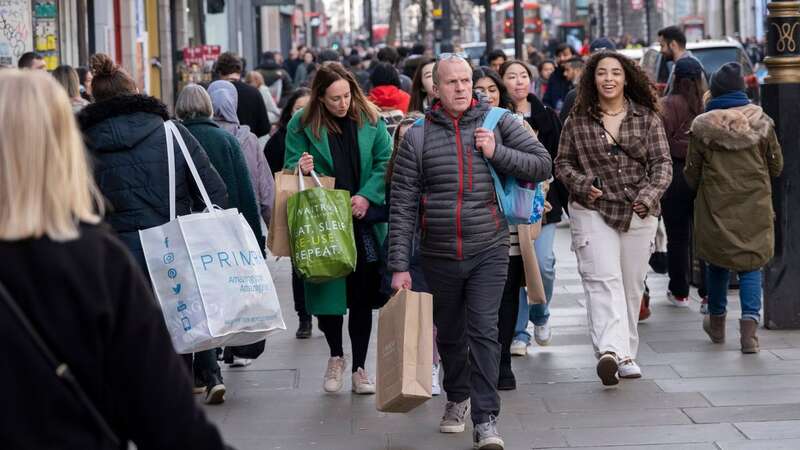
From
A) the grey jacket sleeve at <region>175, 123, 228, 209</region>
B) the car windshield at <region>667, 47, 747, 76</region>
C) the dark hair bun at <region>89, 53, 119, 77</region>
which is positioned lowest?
the grey jacket sleeve at <region>175, 123, 228, 209</region>

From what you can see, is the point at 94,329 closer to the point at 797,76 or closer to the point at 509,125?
the point at 509,125

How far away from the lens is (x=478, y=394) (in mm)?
6500

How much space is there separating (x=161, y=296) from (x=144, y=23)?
2084cm

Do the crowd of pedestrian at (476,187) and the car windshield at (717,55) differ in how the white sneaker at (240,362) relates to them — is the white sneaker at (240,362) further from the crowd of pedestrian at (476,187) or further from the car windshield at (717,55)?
the car windshield at (717,55)

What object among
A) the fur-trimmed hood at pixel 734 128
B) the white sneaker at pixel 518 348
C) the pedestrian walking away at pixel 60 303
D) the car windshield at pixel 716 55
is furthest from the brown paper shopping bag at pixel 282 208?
the car windshield at pixel 716 55

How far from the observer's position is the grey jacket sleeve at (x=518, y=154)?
21.0 ft

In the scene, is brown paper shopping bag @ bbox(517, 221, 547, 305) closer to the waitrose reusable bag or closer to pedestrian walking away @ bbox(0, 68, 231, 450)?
the waitrose reusable bag

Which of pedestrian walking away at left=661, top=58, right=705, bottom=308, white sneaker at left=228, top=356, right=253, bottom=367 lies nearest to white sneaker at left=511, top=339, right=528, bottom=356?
white sneaker at left=228, top=356, right=253, bottom=367

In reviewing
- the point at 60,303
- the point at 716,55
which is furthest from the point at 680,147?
the point at 716,55

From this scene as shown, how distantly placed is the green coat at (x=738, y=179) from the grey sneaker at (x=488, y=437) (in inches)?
106

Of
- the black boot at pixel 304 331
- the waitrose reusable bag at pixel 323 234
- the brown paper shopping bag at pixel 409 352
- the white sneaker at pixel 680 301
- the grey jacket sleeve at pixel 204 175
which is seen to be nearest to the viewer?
the brown paper shopping bag at pixel 409 352

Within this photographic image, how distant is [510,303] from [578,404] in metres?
0.63

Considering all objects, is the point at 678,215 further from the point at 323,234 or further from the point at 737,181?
the point at 323,234

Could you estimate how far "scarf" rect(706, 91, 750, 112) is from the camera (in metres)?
8.66
